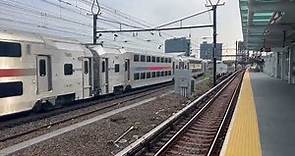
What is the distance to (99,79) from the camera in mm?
22344

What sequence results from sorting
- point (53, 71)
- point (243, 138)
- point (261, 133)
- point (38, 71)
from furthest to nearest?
point (53, 71), point (38, 71), point (261, 133), point (243, 138)

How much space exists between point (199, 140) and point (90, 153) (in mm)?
3891

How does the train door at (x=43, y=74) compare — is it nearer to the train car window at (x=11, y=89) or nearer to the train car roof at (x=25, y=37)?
the train car roof at (x=25, y=37)

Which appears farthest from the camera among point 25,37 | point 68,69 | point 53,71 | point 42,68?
point 68,69

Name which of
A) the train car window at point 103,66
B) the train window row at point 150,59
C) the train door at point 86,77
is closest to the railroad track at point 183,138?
the train door at point 86,77

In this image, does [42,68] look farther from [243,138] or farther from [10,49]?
[243,138]

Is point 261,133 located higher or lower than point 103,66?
lower

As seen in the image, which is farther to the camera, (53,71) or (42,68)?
(53,71)

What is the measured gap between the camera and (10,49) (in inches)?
542

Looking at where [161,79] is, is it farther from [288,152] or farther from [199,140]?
[288,152]

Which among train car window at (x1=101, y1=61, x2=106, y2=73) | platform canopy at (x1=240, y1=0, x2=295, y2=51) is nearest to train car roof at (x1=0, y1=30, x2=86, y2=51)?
train car window at (x1=101, y1=61, x2=106, y2=73)

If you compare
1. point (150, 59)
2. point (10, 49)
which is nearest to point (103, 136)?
point (10, 49)

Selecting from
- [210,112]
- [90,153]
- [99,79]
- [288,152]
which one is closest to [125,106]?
[99,79]

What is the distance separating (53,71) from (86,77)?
4.00 metres
